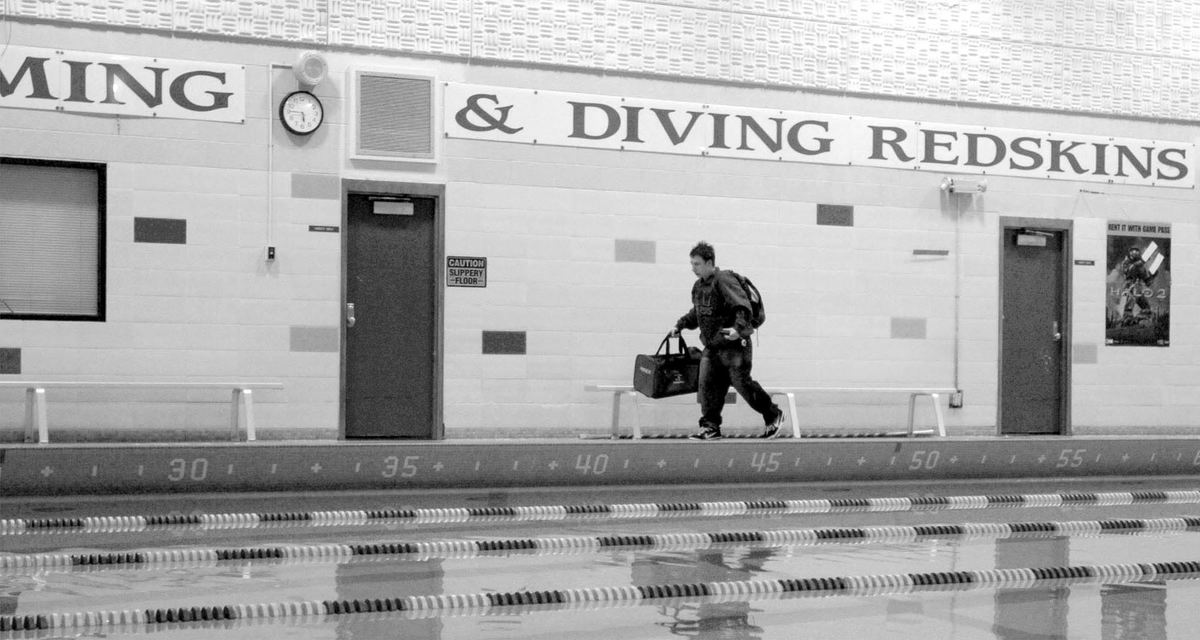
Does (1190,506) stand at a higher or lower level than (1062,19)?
lower

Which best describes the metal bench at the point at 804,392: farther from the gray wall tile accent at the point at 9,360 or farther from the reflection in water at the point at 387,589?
the reflection in water at the point at 387,589

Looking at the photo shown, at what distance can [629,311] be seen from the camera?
13.2m

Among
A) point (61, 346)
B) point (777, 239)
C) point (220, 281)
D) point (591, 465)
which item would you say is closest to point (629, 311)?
point (777, 239)

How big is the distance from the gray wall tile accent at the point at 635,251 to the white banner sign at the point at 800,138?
83 cm

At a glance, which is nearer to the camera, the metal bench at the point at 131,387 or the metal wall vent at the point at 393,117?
the metal bench at the point at 131,387

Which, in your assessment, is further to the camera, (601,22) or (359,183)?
(601,22)

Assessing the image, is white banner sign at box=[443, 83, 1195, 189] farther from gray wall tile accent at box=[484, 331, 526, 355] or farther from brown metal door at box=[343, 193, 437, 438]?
gray wall tile accent at box=[484, 331, 526, 355]

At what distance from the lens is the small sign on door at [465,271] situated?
12594mm

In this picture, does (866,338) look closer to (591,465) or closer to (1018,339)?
(1018,339)

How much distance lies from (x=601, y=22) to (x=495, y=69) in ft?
3.53

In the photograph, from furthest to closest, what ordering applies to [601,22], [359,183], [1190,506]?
[601,22] → [359,183] → [1190,506]

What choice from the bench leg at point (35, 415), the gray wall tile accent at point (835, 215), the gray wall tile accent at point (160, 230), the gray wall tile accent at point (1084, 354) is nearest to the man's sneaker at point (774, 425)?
the gray wall tile accent at point (835, 215)

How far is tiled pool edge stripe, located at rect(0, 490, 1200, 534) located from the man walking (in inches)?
59.5

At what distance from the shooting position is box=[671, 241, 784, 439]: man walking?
38.3 ft
